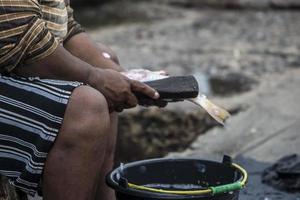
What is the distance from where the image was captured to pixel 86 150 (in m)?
2.76

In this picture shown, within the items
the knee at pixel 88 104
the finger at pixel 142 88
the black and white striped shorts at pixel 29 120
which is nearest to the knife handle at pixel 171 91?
the finger at pixel 142 88

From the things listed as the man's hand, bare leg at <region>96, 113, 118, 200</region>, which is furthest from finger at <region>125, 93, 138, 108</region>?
bare leg at <region>96, 113, 118, 200</region>

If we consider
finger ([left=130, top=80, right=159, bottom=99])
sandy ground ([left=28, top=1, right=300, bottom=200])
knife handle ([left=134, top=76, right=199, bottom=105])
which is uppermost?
finger ([left=130, top=80, right=159, bottom=99])

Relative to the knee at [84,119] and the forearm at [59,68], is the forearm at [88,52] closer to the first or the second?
the forearm at [59,68]

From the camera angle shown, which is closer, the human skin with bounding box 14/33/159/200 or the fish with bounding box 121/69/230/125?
the human skin with bounding box 14/33/159/200

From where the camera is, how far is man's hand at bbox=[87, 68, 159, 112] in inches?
113

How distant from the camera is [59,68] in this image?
288 centimetres

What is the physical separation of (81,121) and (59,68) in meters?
0.26

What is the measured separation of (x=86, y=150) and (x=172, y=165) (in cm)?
63

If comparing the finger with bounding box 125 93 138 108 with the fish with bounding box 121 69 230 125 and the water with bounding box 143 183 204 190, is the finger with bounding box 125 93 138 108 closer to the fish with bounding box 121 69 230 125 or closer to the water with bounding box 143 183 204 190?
the fish with bounding box 121 69 230 125

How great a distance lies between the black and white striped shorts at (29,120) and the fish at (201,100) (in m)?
0.38

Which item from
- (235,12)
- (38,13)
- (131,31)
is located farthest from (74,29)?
(235,12)

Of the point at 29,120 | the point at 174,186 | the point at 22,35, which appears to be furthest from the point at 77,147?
the point at 174,186

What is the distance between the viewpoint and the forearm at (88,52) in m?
3.41
